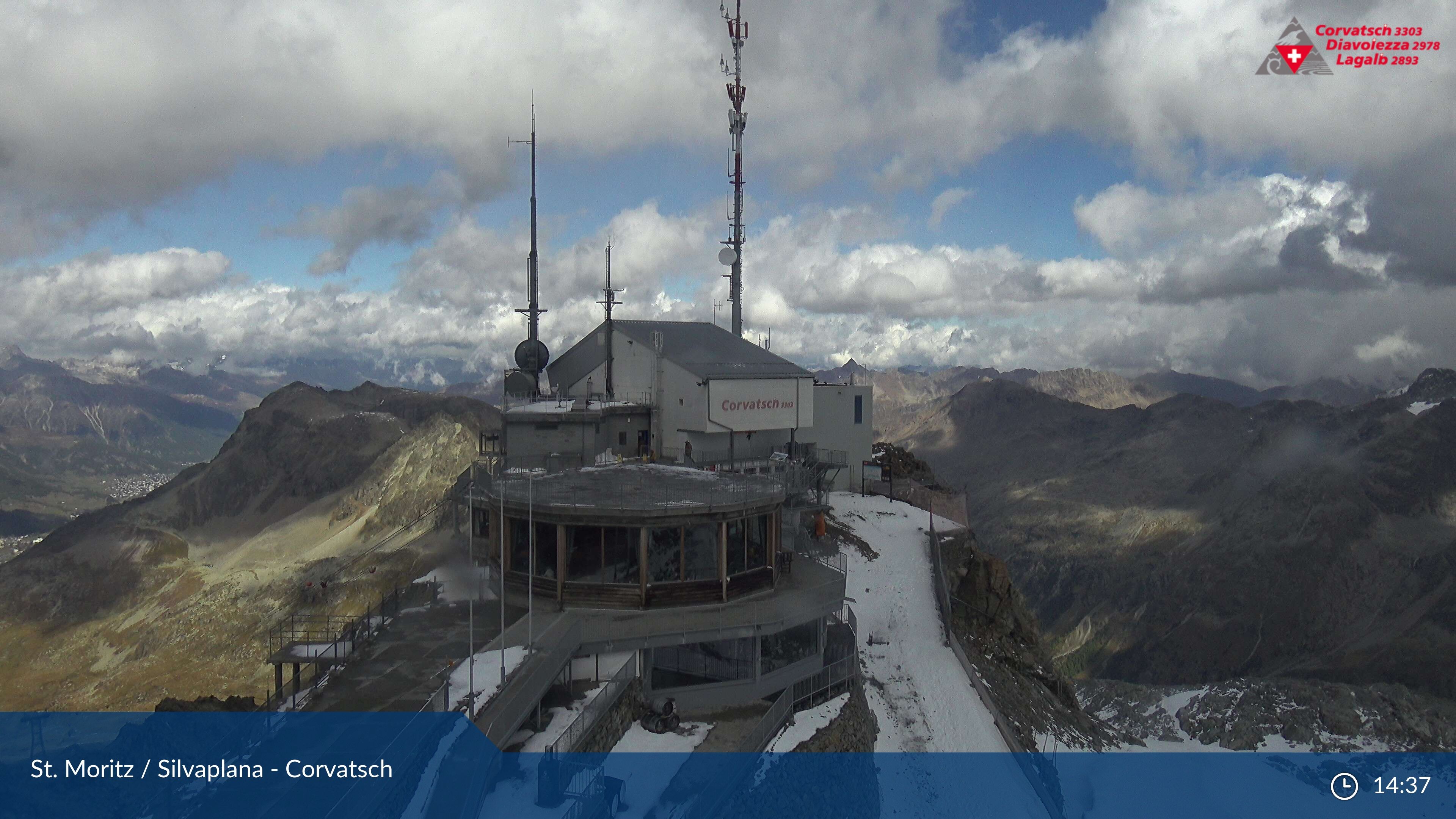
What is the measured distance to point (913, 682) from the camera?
30.3 meters

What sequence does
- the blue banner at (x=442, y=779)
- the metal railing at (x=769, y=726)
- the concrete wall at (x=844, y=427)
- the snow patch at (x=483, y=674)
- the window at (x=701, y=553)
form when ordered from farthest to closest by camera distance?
the concrete wall at (x=844, y=427)
the window at (x=701, y=553)
the metal railing at (x=769, y=726)
the snow patch at (x=483, y=674)
the blue banner at (x=442, y=779)

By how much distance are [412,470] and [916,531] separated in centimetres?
7948

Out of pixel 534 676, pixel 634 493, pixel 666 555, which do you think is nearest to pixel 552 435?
pixel 634 493

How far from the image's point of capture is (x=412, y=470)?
104312 mm

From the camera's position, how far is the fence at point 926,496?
4725cm

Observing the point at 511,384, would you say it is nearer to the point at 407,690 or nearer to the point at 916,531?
the point at 916,531

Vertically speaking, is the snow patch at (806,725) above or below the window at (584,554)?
below

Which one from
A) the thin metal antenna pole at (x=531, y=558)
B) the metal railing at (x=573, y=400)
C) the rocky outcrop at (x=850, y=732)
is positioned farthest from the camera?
the metal railing at (x=573, y=400)

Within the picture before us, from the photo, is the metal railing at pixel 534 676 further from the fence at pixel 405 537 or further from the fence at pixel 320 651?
the fence at pixel 405 537

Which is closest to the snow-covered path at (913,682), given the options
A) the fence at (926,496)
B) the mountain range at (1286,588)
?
the fence at (926,496)

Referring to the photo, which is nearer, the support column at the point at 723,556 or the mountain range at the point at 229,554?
the support column at the point at 723,556

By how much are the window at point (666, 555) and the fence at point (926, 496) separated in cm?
2548

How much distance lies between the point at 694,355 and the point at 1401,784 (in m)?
63.7

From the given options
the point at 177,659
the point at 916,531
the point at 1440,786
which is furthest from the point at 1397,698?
the point at 177,659
